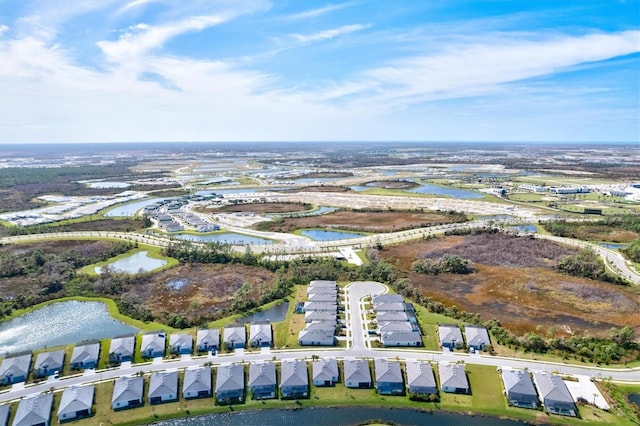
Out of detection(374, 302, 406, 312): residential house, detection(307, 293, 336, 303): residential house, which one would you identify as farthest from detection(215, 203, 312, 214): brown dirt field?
detection(374, 302, 406, 312): residential house

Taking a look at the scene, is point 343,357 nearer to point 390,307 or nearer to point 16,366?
point 390,307

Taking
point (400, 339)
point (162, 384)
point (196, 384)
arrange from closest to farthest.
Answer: point (162, 384) → point (196, 384) → point (400, 339)

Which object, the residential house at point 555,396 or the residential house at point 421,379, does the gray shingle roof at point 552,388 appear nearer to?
the residential house at point 555,396

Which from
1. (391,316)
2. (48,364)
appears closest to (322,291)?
(391,316)

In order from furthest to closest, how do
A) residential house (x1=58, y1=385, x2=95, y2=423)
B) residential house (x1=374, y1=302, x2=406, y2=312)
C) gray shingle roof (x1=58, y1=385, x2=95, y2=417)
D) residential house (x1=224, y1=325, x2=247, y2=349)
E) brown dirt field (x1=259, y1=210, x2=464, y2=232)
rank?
brown dirt field (x1=259, y1=210, x2=464, y2=232)
residential house (x1=374, y1=302, x2=406, y2=312)
residential house (x1=224, y1=325, x2=247, y2=349)
gray shingle roof (x1=58, y1=385, x2=95, y2=417)
residential house (x1=58, y1=385, x2=95, y2=423)

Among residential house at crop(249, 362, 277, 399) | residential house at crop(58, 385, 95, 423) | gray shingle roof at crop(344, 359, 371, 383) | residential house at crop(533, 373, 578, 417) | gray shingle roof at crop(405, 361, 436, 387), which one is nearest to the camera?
residential house at crop(58, 385, 95, 423)

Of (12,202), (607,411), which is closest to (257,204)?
(12,202)

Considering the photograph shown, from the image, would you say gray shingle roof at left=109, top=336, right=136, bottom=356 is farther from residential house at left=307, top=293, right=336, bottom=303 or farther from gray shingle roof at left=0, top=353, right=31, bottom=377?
residential house at left=307, top=293, right=336, bottom=303
